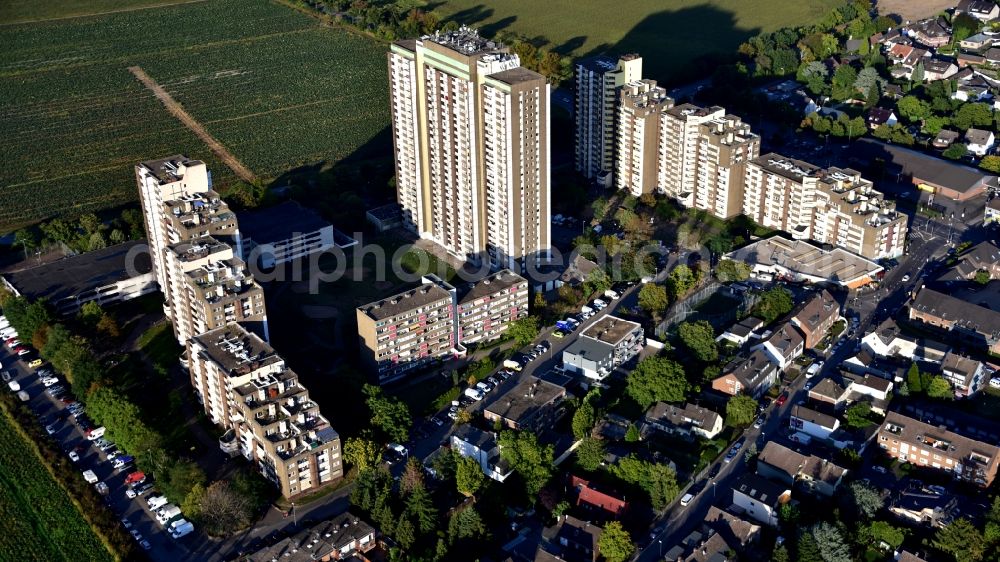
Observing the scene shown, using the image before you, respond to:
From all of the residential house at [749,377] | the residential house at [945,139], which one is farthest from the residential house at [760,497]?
the residential house at [945,139]

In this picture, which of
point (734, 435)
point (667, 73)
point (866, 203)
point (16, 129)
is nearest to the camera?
point (734, 435)

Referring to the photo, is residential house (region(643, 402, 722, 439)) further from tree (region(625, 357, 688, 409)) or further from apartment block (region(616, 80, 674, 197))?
apartment block (region(616, 80, 674, 197))

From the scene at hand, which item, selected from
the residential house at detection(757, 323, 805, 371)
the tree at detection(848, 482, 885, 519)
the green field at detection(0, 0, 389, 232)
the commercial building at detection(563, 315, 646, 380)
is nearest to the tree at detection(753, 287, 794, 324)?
the residential house at detection(757, 323, 805, 371)

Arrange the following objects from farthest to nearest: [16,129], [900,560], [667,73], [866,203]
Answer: [667,73], [16,129], [866,203], [900,560]

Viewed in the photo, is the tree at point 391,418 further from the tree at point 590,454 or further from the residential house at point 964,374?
the residential house at point 964,374

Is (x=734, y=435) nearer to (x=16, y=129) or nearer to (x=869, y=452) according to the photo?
(x=869, y=452)

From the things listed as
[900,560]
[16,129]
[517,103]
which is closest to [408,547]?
[900,560]

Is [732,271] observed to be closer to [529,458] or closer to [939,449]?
[939,449]
